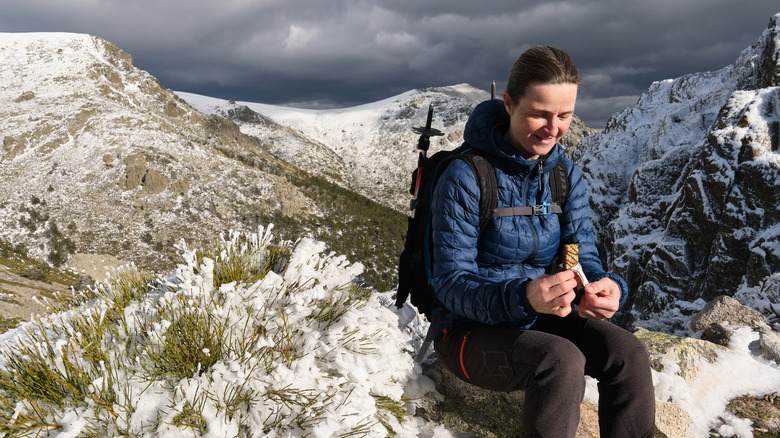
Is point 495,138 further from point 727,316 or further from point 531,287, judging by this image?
point 727,316

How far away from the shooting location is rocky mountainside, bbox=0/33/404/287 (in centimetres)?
6575

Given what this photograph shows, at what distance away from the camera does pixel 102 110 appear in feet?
312

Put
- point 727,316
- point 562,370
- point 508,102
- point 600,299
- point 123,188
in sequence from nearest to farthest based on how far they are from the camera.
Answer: point 562,370 → point 600,299 → point 508,102 → point 727,316 → point 123,188

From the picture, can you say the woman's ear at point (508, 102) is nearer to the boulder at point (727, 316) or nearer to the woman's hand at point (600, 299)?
the woman's hand at point (600, 299)

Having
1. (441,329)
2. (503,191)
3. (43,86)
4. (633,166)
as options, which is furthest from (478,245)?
(633,166)

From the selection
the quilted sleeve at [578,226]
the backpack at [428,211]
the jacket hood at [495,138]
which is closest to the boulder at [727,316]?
the quilted sleeve at [578,226]

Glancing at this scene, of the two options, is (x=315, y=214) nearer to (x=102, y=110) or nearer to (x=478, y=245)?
(x=102, y=110)

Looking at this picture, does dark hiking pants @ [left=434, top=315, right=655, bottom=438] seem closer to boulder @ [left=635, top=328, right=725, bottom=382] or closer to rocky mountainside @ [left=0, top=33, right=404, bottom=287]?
boulder @ [left=635, top=328, right=725, bottom=382]

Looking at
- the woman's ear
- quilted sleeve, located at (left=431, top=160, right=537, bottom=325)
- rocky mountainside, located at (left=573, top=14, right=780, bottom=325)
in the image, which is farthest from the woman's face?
rocky mountainside, located at (left=573, top=14, right=780, bottom=325)

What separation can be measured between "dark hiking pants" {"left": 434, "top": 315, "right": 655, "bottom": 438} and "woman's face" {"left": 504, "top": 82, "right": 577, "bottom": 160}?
1.49m

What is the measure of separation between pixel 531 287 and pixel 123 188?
89628 millimetres

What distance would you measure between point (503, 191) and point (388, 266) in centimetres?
8356

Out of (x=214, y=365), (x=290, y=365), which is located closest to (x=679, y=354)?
(x=290, y=365)

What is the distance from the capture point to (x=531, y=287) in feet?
8.37
